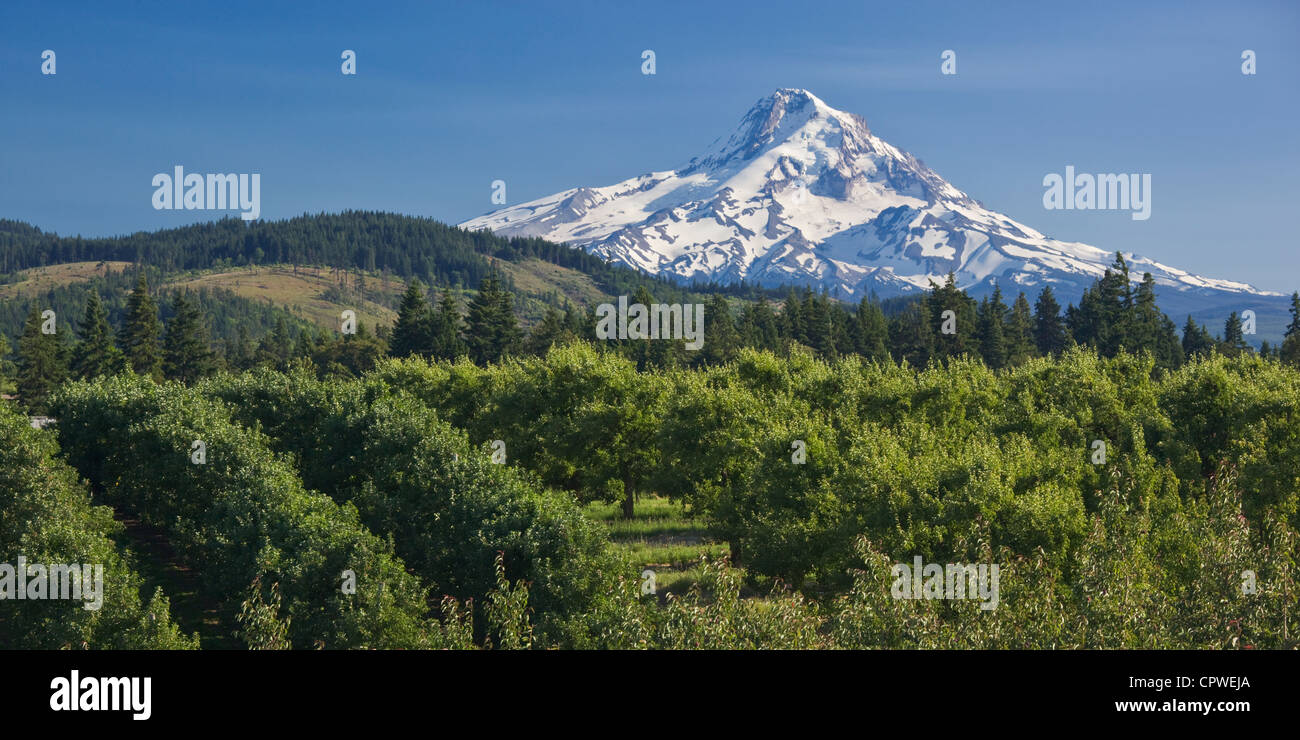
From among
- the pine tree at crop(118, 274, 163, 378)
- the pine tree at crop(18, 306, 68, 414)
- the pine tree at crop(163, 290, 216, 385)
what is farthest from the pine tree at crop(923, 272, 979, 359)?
the pine tree at crop(18, 306, 68, 414)

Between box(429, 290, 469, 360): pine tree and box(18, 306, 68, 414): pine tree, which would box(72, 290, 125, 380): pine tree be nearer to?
box(18, 306, 68, 414): pine tree

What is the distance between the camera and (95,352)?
12519 centimetres

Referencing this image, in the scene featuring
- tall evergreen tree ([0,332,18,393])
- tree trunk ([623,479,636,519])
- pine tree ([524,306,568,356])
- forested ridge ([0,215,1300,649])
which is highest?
pine tree ([524,306,568,356])

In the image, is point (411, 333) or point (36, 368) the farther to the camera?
point (411, 333)

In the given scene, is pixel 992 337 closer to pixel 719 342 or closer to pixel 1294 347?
pixel 1294 347

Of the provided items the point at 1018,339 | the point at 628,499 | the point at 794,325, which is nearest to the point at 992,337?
the point at 1018,339

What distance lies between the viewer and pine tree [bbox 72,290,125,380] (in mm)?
124688

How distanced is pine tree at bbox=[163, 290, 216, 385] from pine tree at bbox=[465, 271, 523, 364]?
36821mm

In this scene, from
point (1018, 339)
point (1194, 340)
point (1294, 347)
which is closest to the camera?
point (1294, 347)

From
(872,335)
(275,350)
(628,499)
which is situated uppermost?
(872,335)

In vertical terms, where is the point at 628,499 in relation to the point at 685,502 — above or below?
below

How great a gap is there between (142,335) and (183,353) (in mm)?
5670
